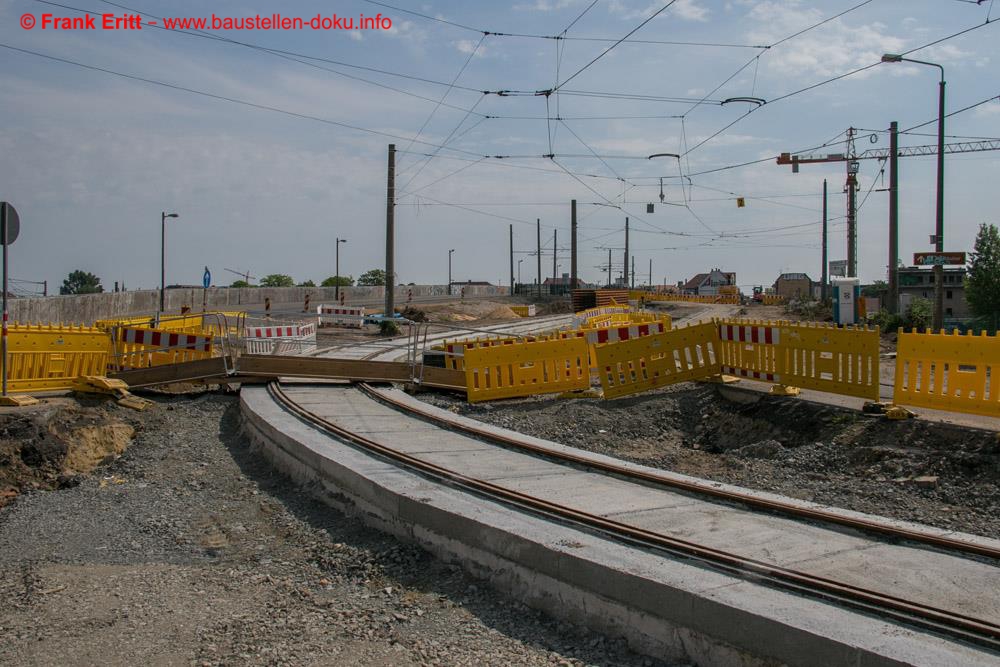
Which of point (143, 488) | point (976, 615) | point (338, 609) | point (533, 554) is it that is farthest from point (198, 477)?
point (976, 615)

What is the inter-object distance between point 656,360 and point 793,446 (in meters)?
3.53

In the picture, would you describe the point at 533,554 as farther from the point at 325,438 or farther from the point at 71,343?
the point at 71,343

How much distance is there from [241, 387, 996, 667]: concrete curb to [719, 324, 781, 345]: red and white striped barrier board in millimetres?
7566

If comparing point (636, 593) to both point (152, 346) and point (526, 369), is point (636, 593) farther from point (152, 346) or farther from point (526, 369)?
point (152, 346)

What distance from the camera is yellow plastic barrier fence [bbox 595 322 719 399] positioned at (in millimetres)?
13867

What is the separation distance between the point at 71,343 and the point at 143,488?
646cm

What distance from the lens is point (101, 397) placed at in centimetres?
1317

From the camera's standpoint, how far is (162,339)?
50.5ft

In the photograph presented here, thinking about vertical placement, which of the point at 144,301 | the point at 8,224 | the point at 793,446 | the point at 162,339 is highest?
the point at 8,224

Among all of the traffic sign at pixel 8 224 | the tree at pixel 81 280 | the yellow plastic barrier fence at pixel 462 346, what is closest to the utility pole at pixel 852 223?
the yellow plastic barrier fence at pixel 462 346

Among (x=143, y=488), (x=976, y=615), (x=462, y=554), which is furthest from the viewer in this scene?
(x=143, y=488)

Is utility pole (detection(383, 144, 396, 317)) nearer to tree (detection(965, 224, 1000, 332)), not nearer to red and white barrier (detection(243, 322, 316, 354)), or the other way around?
red and white barrier (detection(243, 322, 316, 354))

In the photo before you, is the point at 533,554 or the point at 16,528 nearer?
the point at 533,554

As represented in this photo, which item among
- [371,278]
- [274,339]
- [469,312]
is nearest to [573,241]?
[469,312]
